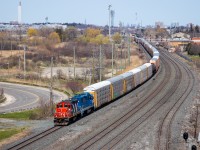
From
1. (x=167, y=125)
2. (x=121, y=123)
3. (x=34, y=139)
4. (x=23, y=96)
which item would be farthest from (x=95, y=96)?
(x=23, y=96)

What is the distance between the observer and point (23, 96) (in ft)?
231

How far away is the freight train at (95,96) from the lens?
110 ft

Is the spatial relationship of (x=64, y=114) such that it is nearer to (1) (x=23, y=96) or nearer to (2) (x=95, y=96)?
(2) (x=95, y=96)

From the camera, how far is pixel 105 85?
43312mm

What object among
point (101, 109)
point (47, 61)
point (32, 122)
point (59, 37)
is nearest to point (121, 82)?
point (101, 109)

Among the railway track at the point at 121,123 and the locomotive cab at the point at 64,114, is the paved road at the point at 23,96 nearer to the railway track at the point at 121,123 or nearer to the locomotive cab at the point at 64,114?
the railway track at the point at 121,123

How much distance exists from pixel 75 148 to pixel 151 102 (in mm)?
20429

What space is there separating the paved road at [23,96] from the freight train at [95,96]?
14230 mm

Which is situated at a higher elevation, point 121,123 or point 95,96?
point 95,96

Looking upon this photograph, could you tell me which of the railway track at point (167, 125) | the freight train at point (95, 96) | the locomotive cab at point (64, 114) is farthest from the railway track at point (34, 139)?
the railway track at point (167, 125)

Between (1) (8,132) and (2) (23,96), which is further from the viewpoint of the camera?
(2) (23,96)

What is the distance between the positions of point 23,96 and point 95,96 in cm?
3321

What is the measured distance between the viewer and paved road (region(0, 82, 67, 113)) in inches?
2353

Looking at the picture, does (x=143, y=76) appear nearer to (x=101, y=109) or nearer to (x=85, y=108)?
(x=101, y=109)
